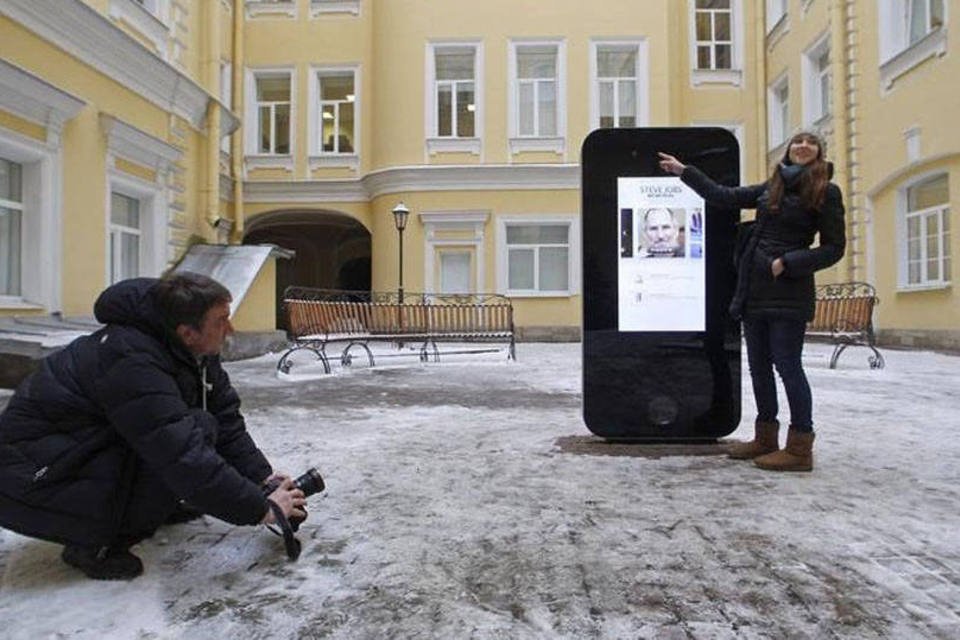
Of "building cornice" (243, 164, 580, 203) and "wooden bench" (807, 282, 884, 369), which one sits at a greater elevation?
"building cornice" (243, 164, 580, 203)

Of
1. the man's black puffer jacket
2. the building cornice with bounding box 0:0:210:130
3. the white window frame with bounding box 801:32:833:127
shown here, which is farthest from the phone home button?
the white window frame with bounding box 801:32:833:127

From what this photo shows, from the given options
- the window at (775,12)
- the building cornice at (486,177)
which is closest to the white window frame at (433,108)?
the building cornice at (486,177)

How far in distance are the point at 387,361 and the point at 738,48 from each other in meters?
16.1

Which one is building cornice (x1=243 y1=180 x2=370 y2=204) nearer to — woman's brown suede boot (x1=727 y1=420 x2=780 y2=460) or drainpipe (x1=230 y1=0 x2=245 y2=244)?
drainpipe (x1=230 y1=0 x2=245 y2=244)

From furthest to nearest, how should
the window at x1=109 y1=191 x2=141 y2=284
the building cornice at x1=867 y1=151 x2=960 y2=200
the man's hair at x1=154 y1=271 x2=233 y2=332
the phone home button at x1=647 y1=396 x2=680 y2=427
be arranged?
the building cornice at x1=867 y1=151 x2=960 y2=200 → the window at x1=109 y1=191 x2=141 y2=284 → the phone home button at x1=647 y1=396 x2=680 y2=427 → the man's hair at x1=154 y1=271 x2=233 y2=332

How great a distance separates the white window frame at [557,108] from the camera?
20219 millimetres

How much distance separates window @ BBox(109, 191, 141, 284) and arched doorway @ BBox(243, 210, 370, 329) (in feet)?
40.9

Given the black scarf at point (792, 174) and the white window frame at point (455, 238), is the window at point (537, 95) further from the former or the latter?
the black scarf at point (792, 174)

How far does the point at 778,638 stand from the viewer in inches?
84.7

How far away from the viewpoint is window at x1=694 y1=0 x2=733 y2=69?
22328 mm

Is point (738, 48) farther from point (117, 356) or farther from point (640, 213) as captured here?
point (117, 356)

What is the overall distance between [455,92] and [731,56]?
8.54 m

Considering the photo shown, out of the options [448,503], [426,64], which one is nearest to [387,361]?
[448,503]

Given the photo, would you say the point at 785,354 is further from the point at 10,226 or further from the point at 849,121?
the point at 849,121
